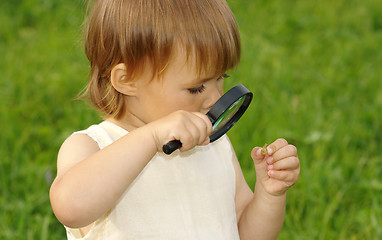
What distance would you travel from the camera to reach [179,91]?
5.23ft

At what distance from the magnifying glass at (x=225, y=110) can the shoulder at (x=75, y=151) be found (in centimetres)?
26

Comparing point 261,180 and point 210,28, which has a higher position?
point 210,28

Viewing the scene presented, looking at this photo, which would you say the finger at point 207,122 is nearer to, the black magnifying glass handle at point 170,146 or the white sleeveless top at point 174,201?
the black magnifying glass handle at point 170,146

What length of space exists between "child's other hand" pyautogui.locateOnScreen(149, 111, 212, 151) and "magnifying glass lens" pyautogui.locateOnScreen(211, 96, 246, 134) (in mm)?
145

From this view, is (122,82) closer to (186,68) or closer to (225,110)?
(186,68)

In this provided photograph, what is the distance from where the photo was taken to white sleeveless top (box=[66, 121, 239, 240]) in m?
1.61

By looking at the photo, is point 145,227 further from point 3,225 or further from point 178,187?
point 3,225

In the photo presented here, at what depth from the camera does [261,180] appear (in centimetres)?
181

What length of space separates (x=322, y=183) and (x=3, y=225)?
59.4 inches

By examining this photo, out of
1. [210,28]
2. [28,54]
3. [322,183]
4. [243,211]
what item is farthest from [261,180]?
[28,54]

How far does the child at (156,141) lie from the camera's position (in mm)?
1413

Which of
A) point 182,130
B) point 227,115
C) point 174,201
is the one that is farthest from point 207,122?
point 174,201

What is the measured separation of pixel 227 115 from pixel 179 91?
17cm

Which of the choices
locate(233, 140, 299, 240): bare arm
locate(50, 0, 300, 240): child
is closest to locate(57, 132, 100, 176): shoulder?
locate(50, 0, 300, 240): child
